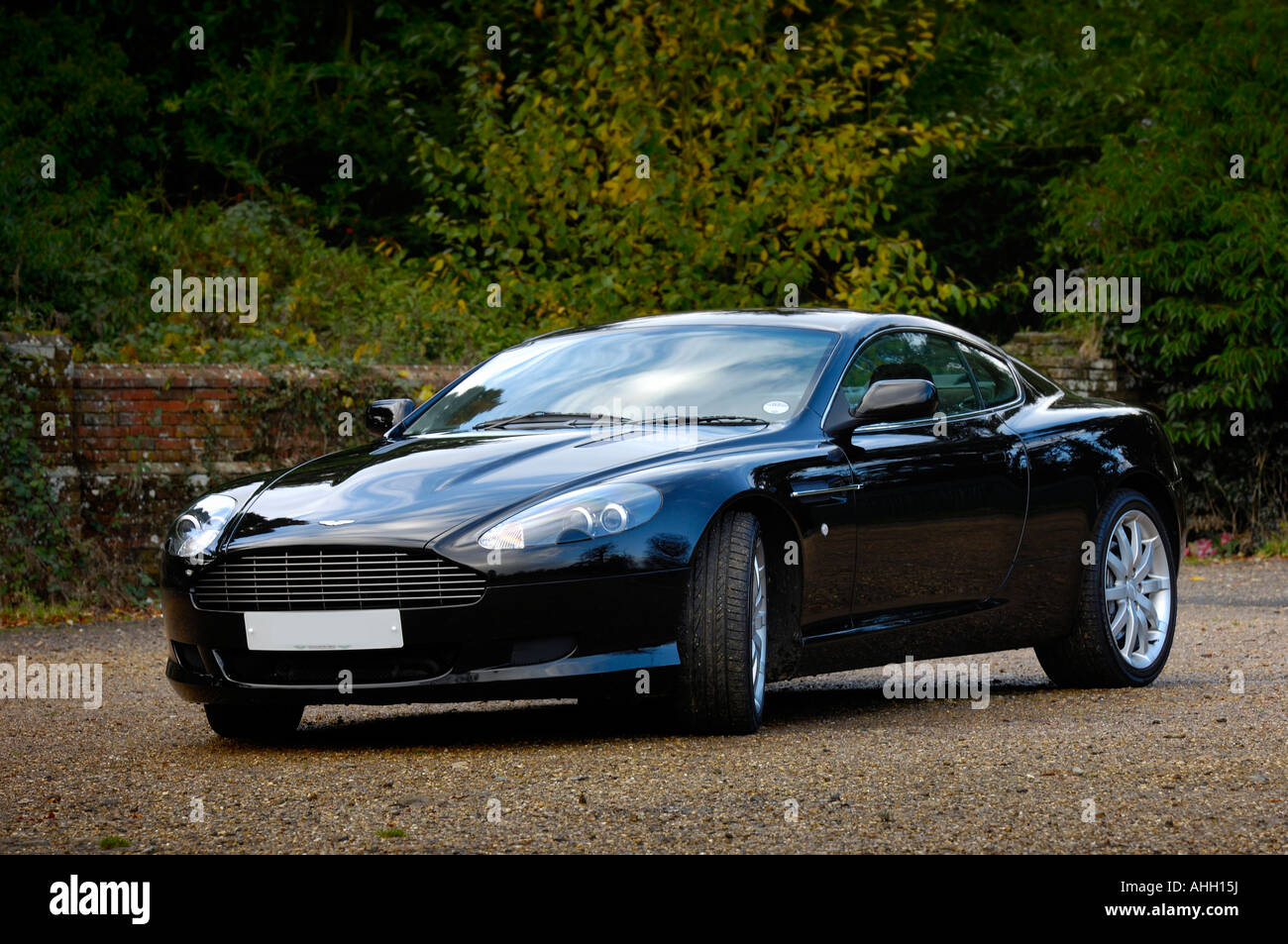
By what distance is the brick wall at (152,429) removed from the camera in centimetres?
1205

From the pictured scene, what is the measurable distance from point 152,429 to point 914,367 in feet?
22.0

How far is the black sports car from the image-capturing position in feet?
18.6

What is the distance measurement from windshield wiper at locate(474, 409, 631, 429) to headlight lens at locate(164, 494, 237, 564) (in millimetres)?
1051

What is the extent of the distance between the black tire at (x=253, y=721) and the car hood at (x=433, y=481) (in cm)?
76

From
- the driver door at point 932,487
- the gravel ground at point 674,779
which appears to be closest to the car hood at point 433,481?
the driver door at point 932,487

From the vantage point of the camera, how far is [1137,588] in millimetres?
8062

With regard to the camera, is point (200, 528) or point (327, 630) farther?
point (200, 528)

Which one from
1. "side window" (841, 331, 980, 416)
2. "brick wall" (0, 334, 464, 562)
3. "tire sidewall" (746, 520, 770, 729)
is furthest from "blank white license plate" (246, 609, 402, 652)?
"brick wall" (0, 334, 464, 562)
